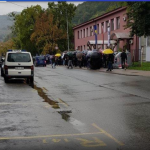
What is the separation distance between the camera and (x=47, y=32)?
73750 mm

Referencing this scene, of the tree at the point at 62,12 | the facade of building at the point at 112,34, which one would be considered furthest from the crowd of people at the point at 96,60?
the tree at the point at 62,12

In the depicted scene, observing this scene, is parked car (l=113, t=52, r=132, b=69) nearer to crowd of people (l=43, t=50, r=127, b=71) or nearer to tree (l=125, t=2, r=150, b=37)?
crowd of people (l=43, t=50, r=127, b=71)

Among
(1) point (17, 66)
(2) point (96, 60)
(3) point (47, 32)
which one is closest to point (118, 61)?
(2) point (96, 60)

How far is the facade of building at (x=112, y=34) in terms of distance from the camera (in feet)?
148

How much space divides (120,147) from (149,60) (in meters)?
36.4

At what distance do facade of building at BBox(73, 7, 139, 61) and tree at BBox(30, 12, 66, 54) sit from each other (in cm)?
411

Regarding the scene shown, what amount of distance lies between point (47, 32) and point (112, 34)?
29.3m

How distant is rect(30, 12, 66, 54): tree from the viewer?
7306cm

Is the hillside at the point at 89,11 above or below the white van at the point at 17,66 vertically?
above

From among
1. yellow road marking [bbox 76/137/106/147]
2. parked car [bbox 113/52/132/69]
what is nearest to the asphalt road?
yellow road marking [bbox 76/137/106/147]

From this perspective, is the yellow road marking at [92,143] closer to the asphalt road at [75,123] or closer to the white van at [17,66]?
the asphalt road at [75,123]

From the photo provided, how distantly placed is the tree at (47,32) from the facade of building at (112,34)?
13.5 ft

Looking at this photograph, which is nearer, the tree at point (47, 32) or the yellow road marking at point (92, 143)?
the yellow road marking at point (92, 143)

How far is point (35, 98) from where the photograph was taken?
13.1m
